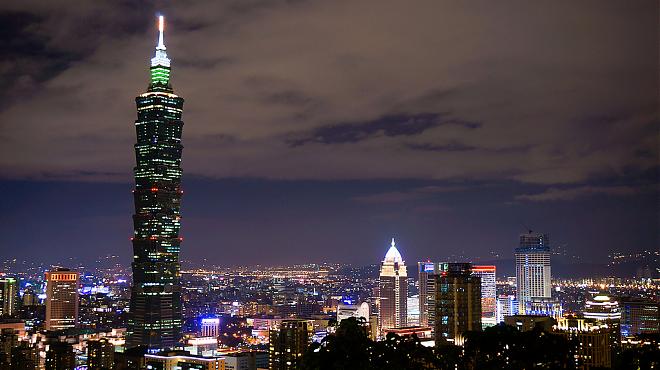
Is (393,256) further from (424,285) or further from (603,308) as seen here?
(603,308)

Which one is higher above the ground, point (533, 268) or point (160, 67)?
point (160, 67)

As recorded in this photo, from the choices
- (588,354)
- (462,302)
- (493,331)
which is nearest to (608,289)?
(462,302)

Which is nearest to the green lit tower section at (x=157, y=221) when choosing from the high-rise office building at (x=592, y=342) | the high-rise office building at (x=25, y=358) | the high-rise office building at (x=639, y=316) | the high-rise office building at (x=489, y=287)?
the high-rise office building at (x=25, y=358)

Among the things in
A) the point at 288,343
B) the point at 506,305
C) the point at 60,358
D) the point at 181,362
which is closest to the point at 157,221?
the point at 60,358

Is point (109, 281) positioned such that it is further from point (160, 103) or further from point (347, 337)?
point (347, 337)

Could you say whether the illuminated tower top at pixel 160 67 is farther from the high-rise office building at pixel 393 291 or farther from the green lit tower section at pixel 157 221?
the high-rise office building at pixel 393 291
